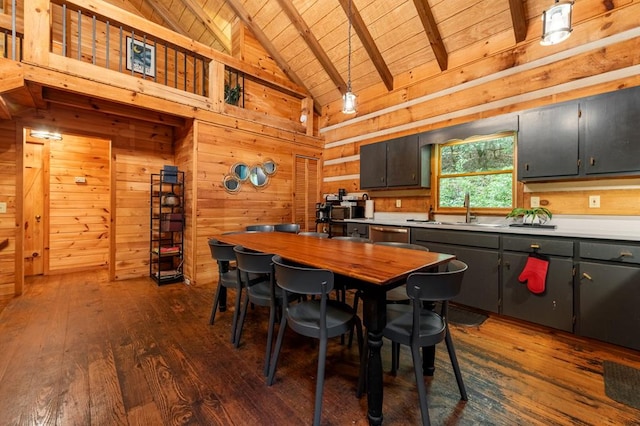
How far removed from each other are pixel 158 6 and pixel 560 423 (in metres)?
7.67

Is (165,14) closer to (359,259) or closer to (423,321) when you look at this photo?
(359,259)

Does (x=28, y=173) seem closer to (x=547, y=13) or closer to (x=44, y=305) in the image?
(x=44, y=305)

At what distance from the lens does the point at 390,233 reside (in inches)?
144

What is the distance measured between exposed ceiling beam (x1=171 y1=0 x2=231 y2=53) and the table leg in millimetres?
6074

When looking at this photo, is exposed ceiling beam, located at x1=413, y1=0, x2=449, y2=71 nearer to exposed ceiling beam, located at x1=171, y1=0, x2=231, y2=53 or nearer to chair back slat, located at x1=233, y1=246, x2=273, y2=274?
chair back slat, located at x1=233, y1=246, x2=273, y2=274

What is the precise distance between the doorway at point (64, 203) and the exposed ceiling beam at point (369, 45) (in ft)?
14.6

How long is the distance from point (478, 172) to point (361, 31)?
102 inches

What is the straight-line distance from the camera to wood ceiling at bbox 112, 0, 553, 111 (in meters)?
3.31

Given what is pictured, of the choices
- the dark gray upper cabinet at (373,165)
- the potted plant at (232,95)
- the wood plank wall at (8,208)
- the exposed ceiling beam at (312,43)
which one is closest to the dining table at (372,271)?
the dark gray upper cabinet at (373,165)

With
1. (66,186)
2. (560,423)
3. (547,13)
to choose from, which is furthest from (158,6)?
(560,423)

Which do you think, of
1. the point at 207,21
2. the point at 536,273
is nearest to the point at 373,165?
the point at 536,273

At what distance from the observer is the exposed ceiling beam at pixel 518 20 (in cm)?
292

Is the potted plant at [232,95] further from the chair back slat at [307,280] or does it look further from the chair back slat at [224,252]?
the chair back slat at [307,280]

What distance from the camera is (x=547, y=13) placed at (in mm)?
2021
